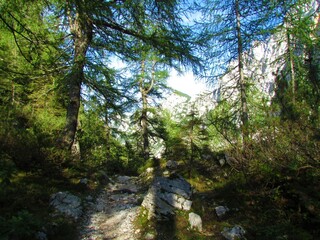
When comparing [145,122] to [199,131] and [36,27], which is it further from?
[36,27]

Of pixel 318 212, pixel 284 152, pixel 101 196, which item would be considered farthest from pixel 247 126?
pixel 101 196

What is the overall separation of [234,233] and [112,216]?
3.06 m

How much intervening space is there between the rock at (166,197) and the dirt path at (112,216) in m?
0.52

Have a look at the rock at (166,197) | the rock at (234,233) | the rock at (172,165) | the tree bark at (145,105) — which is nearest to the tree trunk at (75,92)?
the rock at (166,197)

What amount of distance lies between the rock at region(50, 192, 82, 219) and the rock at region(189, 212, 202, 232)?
2.70 meters

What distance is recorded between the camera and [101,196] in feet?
25.5

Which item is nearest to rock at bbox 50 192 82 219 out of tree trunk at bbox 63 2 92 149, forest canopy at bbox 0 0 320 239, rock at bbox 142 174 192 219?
forest canopy at bbox 0 0 320 239

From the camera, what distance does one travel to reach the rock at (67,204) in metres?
5.61

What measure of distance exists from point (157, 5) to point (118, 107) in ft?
13.0

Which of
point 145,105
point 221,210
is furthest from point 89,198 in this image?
point 145,105

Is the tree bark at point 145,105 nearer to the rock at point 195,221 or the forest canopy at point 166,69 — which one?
the forest canopy at point 166,69

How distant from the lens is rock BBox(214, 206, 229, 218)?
590cm

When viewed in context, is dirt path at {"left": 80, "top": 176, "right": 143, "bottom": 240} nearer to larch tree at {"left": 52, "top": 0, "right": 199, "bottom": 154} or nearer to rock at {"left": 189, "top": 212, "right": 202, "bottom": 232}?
rock at {"left": 189, "top": 212, "right": 202, "bottom": 232}

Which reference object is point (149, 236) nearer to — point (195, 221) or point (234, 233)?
point (195, 221)
